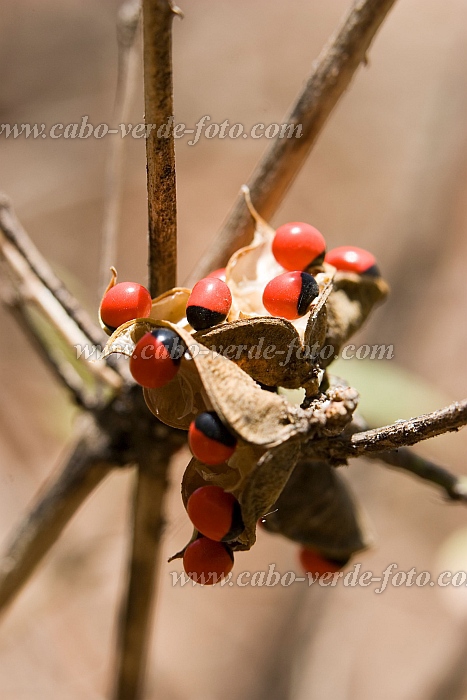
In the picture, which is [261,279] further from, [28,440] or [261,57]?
[261,57]

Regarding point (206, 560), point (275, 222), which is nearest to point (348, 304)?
point (206, 560)

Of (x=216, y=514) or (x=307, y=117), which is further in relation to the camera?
(x=307, y=117)

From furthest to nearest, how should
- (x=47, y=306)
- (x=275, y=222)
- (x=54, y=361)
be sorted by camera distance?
(x=275, y=222) → (x=54, y=361) → (x=47, y=306)

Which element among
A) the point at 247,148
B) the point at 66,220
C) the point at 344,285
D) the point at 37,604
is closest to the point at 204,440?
the point at 344,285

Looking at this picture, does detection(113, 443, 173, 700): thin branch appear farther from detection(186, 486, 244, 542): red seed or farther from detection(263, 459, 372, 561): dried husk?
detection(186, 486, 244, 542): red seed

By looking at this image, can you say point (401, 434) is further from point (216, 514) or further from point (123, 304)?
point (123, 304)

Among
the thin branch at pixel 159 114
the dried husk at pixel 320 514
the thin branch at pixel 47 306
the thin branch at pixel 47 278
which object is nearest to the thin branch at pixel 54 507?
the thin branch at pixel 47 306
